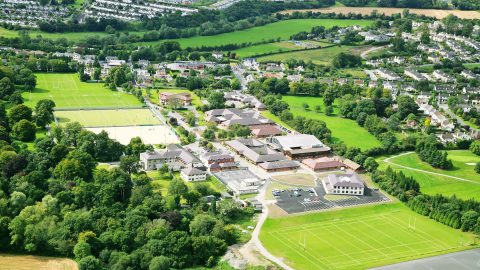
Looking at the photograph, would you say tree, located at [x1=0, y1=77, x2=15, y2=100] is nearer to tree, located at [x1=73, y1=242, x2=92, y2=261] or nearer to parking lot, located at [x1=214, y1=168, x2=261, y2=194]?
parking lot, located at [x1=214, y1=168, x2=261, y2=194]

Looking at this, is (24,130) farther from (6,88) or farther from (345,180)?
(345,180)

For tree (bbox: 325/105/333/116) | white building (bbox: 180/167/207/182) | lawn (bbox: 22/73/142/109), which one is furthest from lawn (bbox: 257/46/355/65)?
white building (bbox: 180/167/207/182)

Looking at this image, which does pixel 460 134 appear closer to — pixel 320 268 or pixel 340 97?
pixel 340 97

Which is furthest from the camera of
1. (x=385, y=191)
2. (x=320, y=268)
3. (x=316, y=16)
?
(x=316, y=16)

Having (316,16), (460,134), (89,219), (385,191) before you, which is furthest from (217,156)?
(316,16)

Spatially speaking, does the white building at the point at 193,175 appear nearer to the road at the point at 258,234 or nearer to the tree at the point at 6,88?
the road at the point at 258,234
